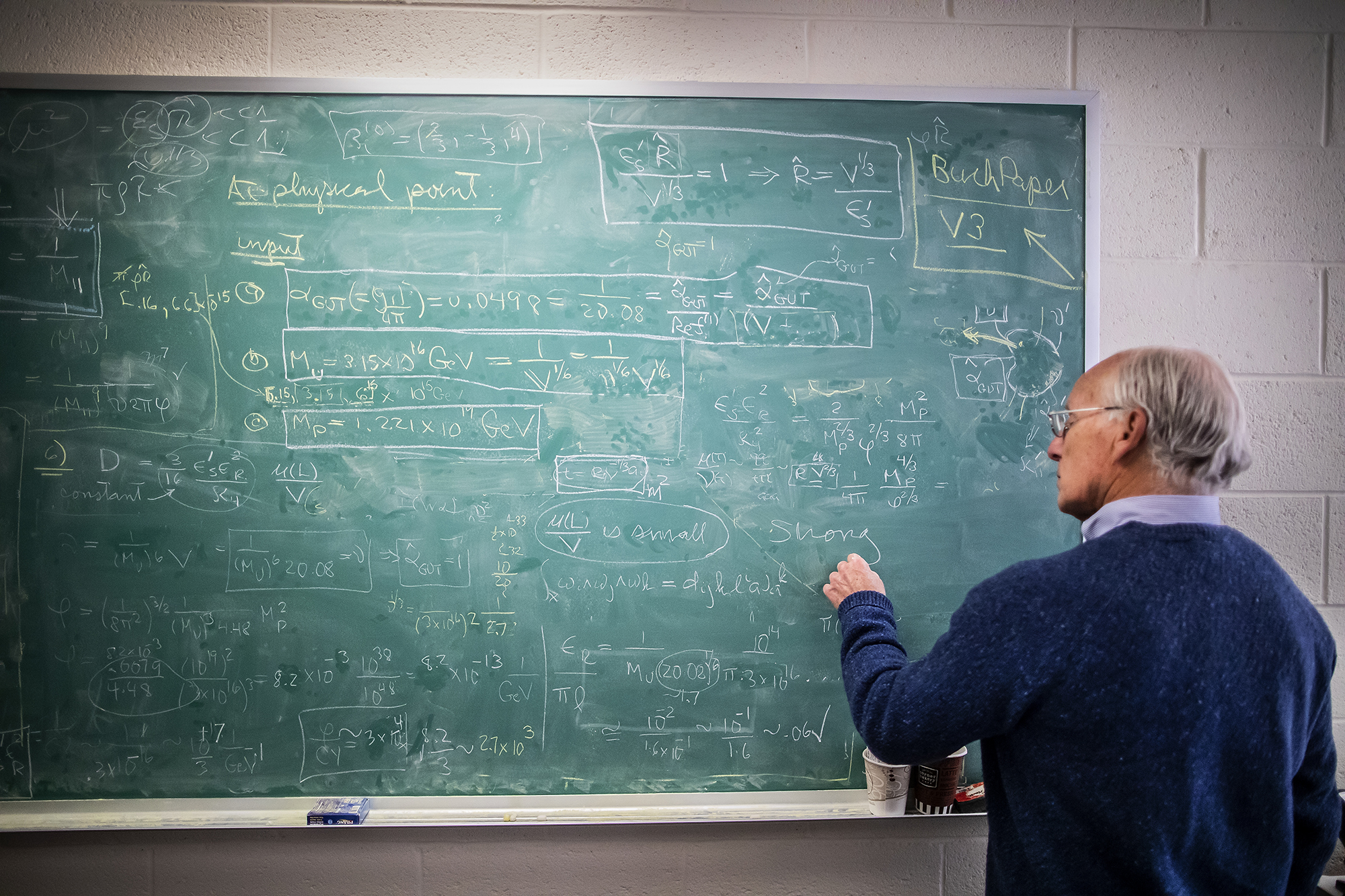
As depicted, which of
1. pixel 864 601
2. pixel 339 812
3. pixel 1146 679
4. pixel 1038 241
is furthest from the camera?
pixel 1038 241

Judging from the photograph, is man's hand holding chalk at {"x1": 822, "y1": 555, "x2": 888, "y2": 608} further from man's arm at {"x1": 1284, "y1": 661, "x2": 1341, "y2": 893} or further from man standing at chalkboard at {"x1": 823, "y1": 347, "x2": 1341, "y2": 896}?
man's arm at {"x1": 1284, "y1": 661, "x2": 1341, "y2": 893}

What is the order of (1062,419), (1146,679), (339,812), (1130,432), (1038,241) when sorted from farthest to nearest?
(1038,241) < (339,812) < (1062,419) < (1130,432) < (1146,679)

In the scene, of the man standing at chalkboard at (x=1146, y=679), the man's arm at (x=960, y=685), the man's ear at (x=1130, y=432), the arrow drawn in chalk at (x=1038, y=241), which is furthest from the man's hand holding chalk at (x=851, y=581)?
the arrow drawn in chalk at (x=1038, y=241)

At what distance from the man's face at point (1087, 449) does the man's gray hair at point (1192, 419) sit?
0.07 m

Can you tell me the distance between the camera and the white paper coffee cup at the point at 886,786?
2041 mm

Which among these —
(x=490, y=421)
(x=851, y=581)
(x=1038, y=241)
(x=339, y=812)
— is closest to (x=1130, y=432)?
(x=851, y=581)

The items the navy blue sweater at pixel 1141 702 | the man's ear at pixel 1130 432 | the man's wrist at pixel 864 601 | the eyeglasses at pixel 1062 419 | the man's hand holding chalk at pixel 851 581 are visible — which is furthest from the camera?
the man's hand holding chalk at pixel 851 581

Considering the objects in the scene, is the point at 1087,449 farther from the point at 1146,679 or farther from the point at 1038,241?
the point at 1038,241

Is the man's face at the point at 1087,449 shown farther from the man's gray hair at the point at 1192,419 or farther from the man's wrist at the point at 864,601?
the man's wrist at the point at 864,601

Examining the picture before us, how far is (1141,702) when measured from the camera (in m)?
1.27

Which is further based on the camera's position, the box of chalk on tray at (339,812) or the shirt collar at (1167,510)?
the box of chalk on tray at (339,812)

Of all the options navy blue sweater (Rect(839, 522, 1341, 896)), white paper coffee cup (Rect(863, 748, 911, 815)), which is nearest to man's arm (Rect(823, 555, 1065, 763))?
navy blue sweater (Rect(839, 522, 1341, 896))

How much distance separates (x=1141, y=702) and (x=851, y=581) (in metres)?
0.83

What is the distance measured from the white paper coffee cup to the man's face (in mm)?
982
